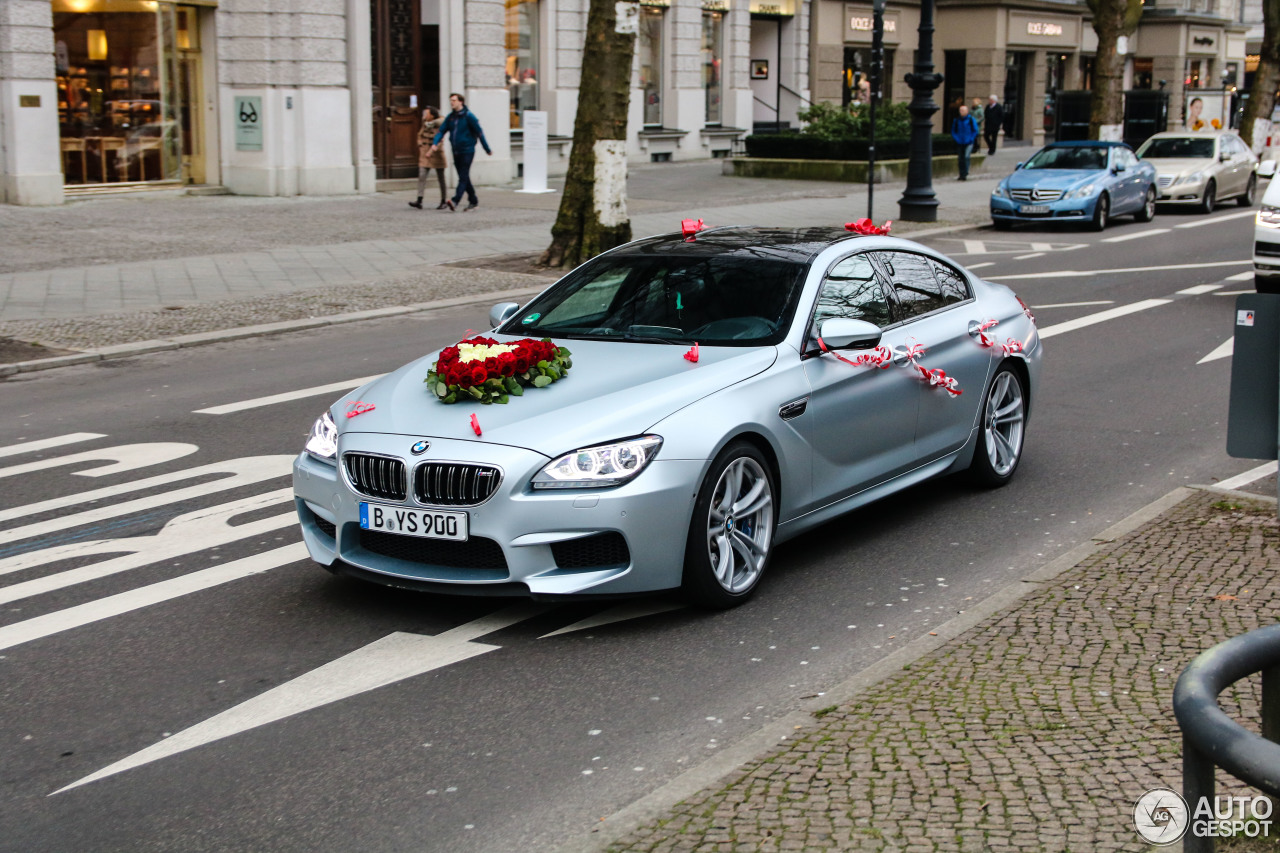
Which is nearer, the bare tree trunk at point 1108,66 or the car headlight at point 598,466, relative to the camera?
the car headlight at point 598,466

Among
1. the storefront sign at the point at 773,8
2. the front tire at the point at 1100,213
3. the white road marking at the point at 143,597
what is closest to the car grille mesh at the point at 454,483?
the white road marking at the point at 143,597

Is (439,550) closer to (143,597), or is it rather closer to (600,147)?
(143,597)

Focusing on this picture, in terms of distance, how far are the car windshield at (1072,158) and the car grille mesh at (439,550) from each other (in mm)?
21503

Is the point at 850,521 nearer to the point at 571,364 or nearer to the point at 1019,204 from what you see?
the point at 571,364

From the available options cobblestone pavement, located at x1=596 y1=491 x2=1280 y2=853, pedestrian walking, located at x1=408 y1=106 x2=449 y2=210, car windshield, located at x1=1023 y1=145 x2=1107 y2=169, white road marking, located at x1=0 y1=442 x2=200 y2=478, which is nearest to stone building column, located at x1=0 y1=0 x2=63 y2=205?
pedestrian walking, located at x1=408 y1=106 x2=449 y2=210

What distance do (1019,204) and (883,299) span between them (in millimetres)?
17691

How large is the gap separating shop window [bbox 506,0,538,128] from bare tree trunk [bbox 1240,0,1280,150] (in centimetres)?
2124

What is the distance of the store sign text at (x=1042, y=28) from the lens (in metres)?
52.7

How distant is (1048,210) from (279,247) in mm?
12171

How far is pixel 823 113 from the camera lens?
1308 inches

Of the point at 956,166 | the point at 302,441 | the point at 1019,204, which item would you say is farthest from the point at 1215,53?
the point at 302,441

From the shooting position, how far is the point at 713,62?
40094mm

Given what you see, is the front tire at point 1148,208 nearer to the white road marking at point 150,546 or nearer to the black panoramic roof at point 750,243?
the black panoramic roof at point 750,243

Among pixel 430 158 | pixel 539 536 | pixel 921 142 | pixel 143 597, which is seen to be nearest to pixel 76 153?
pixel 430 158
